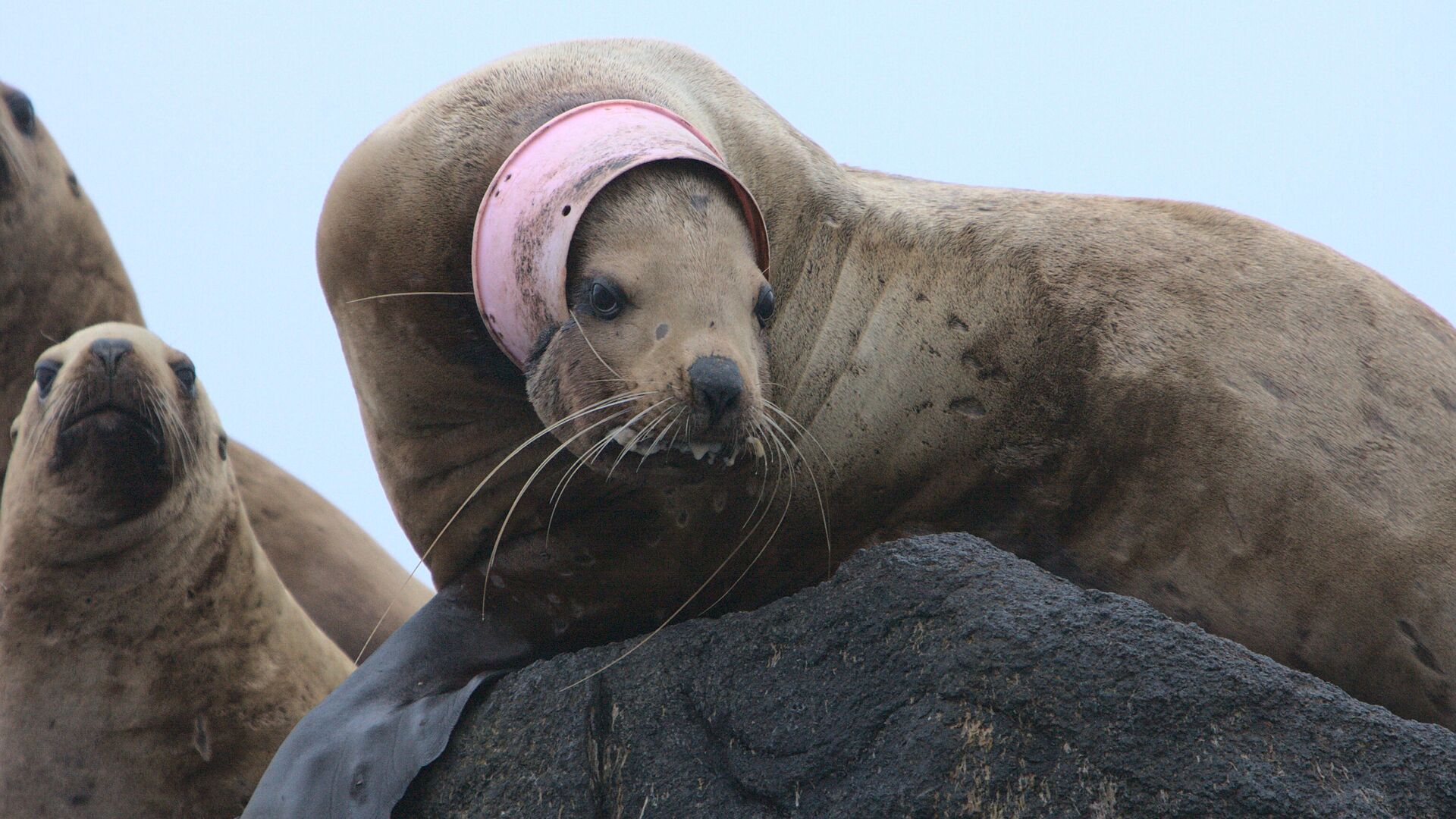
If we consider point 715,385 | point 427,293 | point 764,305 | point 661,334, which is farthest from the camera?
point 427,293

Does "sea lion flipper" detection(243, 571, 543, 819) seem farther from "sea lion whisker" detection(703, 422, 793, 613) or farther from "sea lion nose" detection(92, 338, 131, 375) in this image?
"sea lion nose" detection(92, 338, 131, 375)

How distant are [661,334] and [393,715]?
0.97 meters

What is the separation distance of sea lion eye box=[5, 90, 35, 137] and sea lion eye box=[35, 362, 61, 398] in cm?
181

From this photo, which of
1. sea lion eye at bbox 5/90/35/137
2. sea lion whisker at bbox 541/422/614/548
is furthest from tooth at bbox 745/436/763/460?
sea lion eye at bbox 5/90/35/137

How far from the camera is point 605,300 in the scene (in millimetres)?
2652

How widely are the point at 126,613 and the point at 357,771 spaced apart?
55.5 inches

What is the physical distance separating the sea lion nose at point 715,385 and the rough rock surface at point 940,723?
0.38 metres

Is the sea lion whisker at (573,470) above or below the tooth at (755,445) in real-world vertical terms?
below

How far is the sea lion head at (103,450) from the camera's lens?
3783mm

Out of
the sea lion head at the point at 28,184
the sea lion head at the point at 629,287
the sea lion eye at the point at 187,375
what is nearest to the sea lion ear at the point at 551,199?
the sea lion head at the point at 629,287

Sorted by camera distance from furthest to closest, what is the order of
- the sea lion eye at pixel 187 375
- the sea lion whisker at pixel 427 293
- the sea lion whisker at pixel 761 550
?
the sea lion eye at pixel 187 375, the sea lion whisker at pixel 761 550, the sea lion whisker at pixel 427 293

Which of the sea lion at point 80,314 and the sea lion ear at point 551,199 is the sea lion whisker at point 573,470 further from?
the sea lion at point 80,314

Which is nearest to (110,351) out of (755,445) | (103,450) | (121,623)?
(103,450)

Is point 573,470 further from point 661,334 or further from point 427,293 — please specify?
point 427,293
